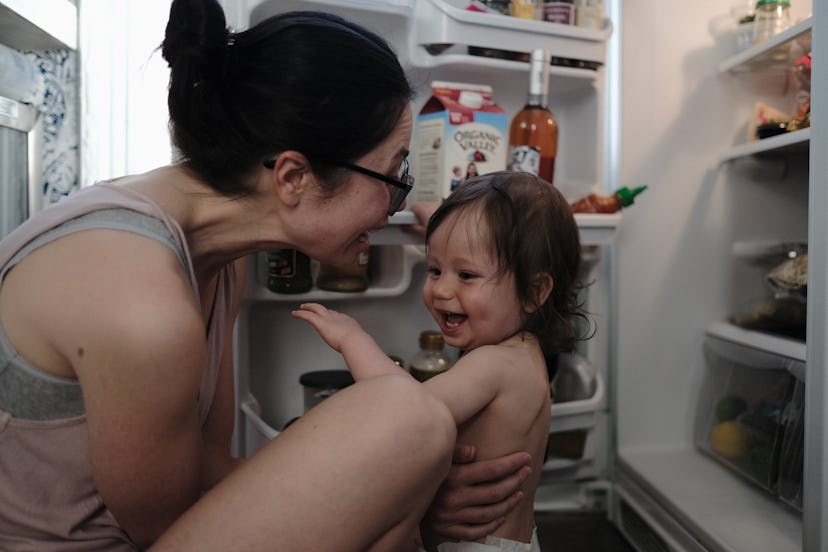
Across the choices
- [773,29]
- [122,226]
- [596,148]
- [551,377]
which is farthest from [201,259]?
[773,29]

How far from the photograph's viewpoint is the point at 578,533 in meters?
1.49

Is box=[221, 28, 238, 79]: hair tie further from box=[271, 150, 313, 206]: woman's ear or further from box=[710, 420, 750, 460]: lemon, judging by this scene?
box=[710, 420, 750, 460]: lemon

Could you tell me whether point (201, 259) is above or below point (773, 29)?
below

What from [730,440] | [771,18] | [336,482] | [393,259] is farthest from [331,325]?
[771,18]

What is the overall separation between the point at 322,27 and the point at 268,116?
0.39 ft

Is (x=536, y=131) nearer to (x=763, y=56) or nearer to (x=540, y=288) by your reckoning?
(x=540, y=288)

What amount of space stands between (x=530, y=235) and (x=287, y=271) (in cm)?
46

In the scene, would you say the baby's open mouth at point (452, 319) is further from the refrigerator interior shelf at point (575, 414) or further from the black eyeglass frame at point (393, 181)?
the refrigerator interior shelf at point (575, 414)

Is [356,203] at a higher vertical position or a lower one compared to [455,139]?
lower

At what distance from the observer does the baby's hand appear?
2.83ft

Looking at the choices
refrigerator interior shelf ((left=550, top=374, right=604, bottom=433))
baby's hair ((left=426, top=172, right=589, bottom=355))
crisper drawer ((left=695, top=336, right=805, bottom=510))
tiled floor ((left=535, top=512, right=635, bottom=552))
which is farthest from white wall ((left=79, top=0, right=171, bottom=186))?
crisper drawer ((left=695, top=336, right=805, bottom=510))

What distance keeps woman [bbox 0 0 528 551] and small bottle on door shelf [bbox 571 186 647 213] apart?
572 millimetres

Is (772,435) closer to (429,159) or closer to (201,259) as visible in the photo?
(429,159)

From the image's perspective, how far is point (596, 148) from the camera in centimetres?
142
